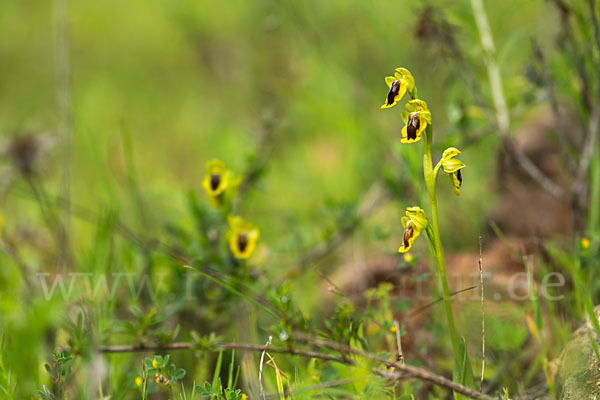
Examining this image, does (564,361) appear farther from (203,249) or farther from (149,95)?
(149,95)

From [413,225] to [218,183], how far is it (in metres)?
0.79

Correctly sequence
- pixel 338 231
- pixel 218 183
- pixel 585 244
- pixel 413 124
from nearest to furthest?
1. pixel 413 124
2. pixel 585 244
3. pixel 218 183
4. pixel 338 231

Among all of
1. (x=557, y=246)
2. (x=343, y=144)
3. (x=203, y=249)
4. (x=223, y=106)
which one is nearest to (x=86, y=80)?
(x=223, y=106)

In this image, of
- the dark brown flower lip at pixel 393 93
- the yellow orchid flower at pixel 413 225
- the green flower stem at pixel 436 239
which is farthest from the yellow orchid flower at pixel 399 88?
the yellow orchid flower at pixel 413 225

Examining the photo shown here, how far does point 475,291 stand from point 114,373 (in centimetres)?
128

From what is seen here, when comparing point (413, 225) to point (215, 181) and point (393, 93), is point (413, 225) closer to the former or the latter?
point (393, 93)

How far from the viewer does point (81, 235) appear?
3.53 metres

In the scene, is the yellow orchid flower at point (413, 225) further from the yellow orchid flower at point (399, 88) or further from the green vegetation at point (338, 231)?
the yellow orchid flower at point (399, 88)

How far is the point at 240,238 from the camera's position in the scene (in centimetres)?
181

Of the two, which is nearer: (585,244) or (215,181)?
(585,244)

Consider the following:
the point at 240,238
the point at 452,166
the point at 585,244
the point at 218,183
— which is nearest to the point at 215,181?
A: the point at 218,183

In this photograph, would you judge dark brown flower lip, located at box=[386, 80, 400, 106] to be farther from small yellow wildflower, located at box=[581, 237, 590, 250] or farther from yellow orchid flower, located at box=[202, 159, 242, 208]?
small yellow wildflower, located at box=[581, 237, 590, 250]

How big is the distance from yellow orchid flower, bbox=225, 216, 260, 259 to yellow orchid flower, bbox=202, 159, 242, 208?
0.09 meters

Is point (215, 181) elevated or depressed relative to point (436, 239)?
elevated
